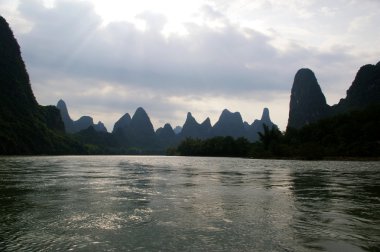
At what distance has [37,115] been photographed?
6102 inches

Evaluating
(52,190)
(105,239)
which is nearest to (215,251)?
(105,239)

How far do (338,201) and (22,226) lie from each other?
1190cm

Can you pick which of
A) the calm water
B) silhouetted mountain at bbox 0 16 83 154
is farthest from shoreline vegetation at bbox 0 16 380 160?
the calm water

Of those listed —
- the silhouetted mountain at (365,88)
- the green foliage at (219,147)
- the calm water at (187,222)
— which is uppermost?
the silhouetted mountain at (365,88)

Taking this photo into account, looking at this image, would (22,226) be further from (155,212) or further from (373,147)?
(373,147)

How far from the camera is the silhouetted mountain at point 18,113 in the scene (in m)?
116

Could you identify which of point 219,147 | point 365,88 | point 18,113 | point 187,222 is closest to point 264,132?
point 219,147

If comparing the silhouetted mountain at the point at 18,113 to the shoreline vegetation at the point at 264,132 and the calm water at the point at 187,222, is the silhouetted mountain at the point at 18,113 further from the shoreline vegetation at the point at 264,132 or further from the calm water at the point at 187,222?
the calm water at the point at 187,222

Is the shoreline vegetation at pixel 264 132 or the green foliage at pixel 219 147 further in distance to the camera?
the green foliage at pixel 219 147

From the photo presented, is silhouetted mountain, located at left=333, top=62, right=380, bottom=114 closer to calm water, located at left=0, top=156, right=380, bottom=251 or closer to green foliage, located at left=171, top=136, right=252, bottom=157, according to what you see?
green foliage, located at left=171, top=136, right=252, bottom=157

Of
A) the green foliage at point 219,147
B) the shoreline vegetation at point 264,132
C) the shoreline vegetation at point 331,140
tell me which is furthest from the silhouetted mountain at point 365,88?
the green foliage at point 219,147

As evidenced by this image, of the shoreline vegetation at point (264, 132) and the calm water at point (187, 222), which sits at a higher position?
the shoreline vegetation at point (264, 132)

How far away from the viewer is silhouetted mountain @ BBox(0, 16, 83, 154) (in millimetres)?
116044

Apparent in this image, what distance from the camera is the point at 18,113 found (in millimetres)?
135500
